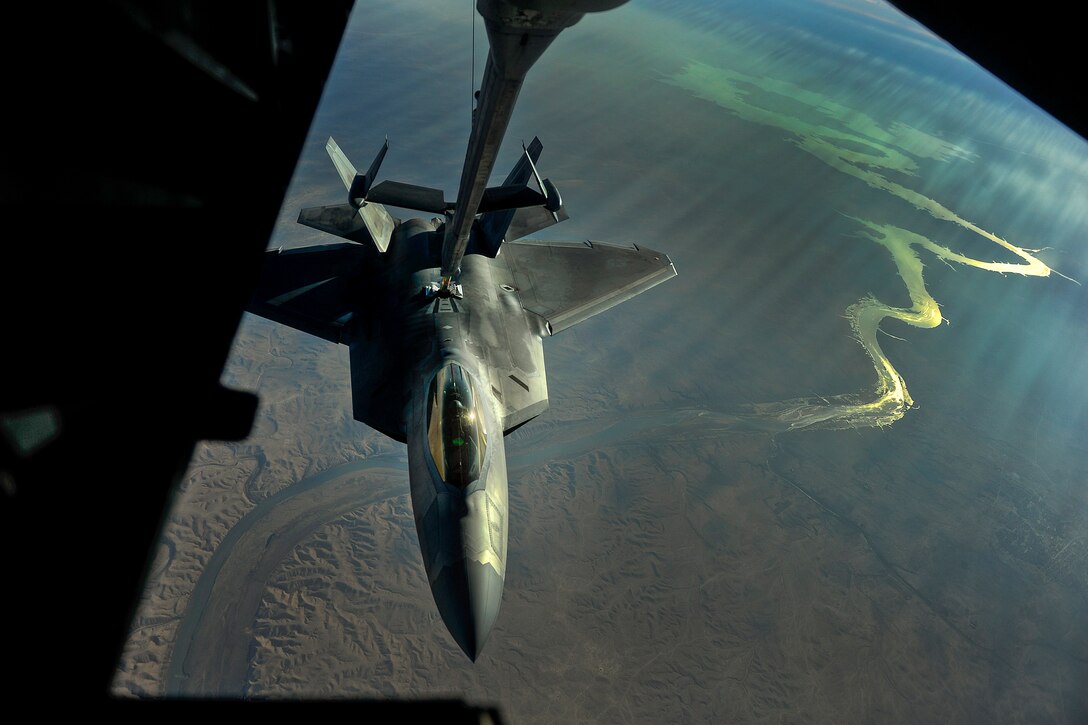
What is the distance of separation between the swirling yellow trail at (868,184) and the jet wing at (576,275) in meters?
50.7

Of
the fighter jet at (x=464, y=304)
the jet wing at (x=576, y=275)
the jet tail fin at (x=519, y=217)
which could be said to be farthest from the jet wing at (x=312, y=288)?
the jet wing at (x=576, y=275)

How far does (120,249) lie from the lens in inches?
78.8

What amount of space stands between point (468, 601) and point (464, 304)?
9.88m

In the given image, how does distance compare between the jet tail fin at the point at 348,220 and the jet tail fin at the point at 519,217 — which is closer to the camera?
the jet tail fin at the point at 519,217

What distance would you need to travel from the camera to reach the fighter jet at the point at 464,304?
10.4m

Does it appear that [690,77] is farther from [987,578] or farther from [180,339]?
[180,339]

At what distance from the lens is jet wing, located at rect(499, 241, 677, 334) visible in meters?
18.8

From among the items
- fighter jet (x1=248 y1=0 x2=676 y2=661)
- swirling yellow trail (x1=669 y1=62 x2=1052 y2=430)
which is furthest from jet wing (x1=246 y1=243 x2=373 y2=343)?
swirling yellow trail (x1=669 y1=62 x2=1052 y2=430)

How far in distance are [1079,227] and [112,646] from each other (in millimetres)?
174608

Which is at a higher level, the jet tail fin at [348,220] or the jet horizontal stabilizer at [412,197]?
the jet horizontal stabilizer at [412,197]

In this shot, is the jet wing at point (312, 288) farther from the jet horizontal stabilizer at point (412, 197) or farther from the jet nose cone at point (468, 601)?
the jet nose cone at point (468, 601)

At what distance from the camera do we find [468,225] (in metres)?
13.1

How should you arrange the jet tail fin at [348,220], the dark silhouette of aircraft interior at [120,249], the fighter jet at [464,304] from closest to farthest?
the dark silhouette of aircraft interior at [120,249]
the fighter jet at [464,304]
the jet tail fin at [348,220]

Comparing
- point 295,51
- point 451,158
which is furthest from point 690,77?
point 295,51
